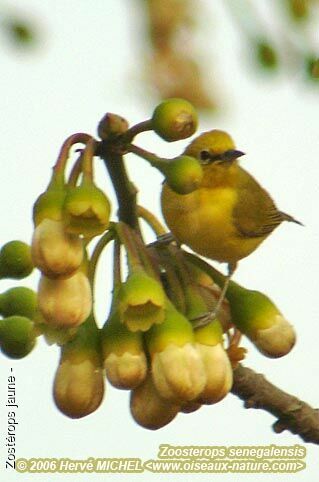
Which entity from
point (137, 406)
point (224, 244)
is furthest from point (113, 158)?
point (224, 244)

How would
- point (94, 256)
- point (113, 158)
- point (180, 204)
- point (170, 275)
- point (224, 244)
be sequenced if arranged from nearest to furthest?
point (113, 158), point (94, 256), point (170, 275), point (180, 204), point (224, 244)

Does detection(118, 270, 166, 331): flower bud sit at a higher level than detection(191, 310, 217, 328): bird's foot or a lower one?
higher

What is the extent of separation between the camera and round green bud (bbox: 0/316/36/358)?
6.83 ft

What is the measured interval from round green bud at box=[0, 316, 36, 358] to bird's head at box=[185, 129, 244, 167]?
0.84 metres

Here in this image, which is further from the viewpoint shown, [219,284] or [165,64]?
[219,284]

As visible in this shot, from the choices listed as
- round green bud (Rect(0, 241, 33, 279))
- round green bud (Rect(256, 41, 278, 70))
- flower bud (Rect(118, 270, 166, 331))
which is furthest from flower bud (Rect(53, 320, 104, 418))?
round green bud (Rect(256, 41, 278, 70))

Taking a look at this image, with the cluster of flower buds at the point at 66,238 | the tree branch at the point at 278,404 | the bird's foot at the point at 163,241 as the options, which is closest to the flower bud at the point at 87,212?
the cluster of flower buds at the point at 66,238

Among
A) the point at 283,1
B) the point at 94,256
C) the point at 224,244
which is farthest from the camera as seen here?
the point at 224,244

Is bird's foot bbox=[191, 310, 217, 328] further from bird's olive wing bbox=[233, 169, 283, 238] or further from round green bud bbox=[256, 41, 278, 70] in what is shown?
bird's olive wing bbox=[233, 169, 283, 238]

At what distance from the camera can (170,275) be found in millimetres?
2127

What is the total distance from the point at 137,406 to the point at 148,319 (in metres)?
0.17

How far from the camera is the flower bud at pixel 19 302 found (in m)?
2.22

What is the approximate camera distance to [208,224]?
2984 mm

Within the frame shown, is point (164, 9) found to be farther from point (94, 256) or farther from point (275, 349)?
point (275, 349)
